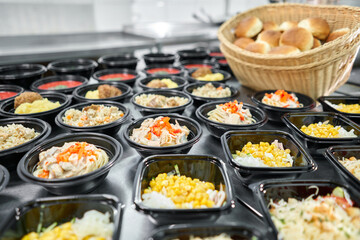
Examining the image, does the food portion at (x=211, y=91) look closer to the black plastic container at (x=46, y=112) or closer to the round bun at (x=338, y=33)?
the round bun at (x=338, y=33)

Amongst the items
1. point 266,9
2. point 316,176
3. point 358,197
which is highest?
point 266,9

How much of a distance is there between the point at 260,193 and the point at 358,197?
549 millimetres

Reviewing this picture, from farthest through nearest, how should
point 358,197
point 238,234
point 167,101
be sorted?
point 167,101
point 358,197
point 238,234

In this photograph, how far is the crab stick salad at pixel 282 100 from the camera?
104 inches

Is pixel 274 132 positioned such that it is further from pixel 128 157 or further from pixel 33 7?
pixel 33 7

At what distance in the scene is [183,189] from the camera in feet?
5.11

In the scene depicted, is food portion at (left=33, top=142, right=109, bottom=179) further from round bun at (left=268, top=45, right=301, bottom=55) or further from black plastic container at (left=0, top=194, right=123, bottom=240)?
round bun at (left=268, top=45, right=301, bottom=55)

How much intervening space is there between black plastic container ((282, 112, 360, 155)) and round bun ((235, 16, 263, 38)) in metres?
1.69

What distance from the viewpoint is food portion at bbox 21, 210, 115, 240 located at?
4.12 feet

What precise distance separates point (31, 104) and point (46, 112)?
280 mm

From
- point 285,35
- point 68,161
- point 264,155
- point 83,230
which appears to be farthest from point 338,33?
point 83,230

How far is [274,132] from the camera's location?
2.05 m

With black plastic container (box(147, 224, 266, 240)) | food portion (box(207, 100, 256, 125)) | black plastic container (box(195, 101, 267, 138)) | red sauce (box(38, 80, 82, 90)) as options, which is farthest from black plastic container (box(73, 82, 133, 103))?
black plastic container (box(147, 224, 266, 240))

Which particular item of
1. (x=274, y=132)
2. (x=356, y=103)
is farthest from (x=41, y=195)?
(x=356, y=103)
